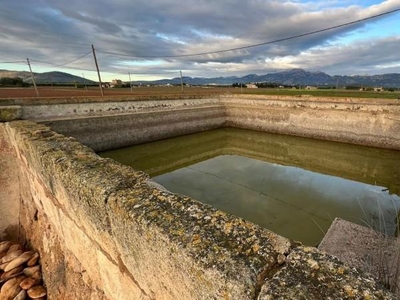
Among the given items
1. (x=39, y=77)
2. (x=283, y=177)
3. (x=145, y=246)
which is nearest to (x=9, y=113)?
(x=145, y=246)

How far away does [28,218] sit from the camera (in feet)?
15.8

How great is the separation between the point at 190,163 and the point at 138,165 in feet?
7.23

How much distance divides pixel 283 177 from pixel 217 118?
33.8ft

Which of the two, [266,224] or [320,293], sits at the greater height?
[320,293]

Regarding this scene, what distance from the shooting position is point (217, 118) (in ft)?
58.9

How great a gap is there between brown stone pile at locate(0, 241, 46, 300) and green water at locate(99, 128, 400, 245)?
3.93 metres

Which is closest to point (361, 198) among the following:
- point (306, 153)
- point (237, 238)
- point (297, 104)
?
point (306, 153)

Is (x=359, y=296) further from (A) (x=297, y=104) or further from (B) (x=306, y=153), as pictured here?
(A) (x=297, y=104)

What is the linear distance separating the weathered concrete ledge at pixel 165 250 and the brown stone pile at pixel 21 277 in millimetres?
1410

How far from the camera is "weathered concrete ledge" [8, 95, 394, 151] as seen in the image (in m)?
11.1

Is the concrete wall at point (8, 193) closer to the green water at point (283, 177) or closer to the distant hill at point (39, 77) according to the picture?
the green water at point (283, 177)

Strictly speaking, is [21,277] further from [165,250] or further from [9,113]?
[9,113]

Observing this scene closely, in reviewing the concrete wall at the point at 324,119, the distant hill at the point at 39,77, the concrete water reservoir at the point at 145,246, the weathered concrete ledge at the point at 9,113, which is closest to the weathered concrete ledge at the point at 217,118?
the concrete wall at the point at 324,119

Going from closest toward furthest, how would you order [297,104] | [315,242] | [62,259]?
1. [62,259]
2. [315,242]
3. [297,104]
